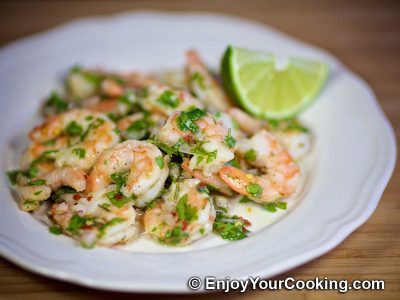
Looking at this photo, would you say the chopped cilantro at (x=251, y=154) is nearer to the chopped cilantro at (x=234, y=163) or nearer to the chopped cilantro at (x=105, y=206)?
the chopped cilantro at (x=234, y=163)

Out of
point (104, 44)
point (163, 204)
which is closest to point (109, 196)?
point (163, 204)

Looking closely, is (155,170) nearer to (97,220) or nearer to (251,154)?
(97,220)

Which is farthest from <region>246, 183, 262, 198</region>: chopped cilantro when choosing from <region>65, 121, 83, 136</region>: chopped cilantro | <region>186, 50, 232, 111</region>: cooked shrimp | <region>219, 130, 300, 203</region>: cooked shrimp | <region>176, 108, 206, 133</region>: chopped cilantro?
<region>65, 121, 83, 136</region>: chopped cilantro

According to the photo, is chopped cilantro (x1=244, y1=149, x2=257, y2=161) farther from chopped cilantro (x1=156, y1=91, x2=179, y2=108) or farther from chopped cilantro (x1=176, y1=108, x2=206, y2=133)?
chopped cilantro (x1=156, y1=91, x2=179, y2=108)

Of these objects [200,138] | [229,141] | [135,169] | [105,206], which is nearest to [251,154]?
[229,141]

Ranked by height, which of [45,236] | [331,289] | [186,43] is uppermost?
[186,43]

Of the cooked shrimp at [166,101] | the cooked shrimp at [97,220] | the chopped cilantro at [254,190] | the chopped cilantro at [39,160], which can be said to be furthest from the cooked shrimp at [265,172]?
the chopped cilantro at [39,160]

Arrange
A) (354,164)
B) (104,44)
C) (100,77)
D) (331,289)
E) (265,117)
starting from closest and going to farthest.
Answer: (331,289) → (354,164) → (265,117) → (100,77) → (104,44)

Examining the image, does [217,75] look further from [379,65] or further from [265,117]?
[379,65]
